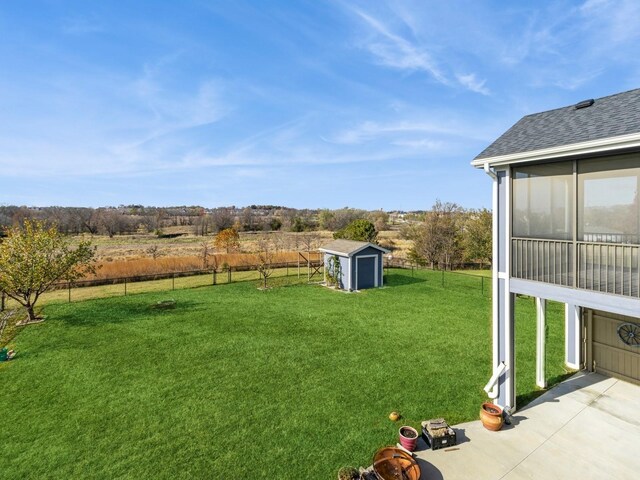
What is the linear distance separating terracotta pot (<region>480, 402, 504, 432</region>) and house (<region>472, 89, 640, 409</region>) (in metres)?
0.44

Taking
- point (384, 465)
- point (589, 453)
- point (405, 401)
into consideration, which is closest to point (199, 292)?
point (405, 401)

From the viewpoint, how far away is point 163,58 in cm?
1427

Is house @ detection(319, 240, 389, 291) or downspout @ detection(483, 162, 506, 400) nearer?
downspout @ detection(483, 162, 506, 400)

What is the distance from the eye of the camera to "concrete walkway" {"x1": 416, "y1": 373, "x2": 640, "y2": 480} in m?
5.09

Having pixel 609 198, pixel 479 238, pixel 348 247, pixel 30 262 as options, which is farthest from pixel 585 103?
pixel 479 238

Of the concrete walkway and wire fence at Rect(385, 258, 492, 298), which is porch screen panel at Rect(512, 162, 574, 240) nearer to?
the concrete walkway

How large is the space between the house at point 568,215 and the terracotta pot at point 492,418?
441 millimetres

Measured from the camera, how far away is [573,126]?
20.1 feet

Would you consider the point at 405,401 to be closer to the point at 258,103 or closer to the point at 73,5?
the point at 73,5

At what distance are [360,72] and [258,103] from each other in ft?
24.5

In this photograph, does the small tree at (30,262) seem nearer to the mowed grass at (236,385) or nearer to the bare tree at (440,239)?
the mowed grass at (236,385)

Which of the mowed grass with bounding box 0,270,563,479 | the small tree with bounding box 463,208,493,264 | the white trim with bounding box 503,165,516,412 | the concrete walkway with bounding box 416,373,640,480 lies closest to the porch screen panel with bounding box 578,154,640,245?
the white trim with bounding box 503,165,516,412

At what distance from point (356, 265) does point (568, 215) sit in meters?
13.9

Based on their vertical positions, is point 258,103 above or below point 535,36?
above
